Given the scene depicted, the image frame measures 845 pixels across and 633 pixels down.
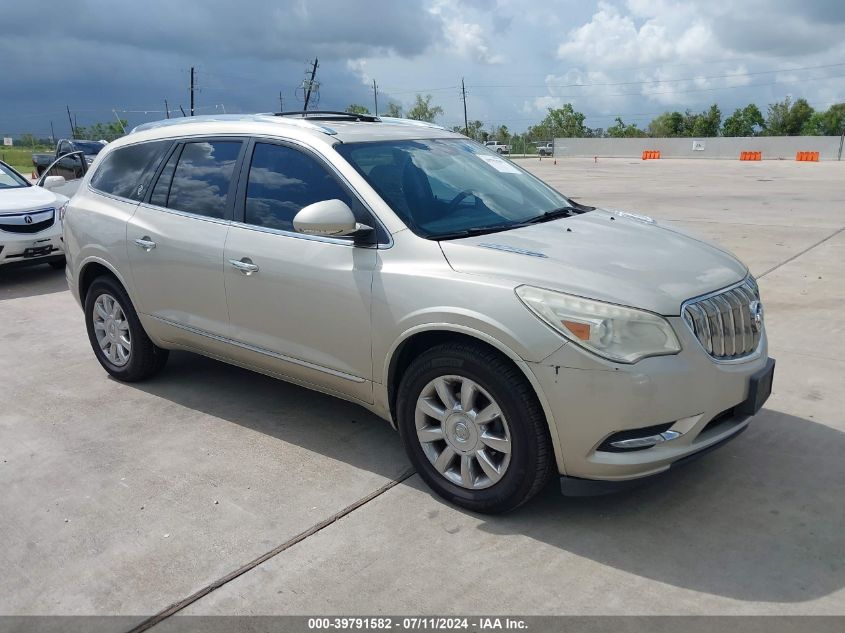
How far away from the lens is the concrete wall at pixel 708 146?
187 ft

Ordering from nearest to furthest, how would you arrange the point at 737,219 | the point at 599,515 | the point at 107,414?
the point at 599,515 < the point at 107,414 < the point at 737,219

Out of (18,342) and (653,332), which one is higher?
(653,332)

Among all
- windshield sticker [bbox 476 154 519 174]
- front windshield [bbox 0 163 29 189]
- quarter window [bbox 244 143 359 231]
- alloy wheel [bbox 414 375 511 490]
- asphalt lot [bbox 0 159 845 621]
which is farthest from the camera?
front windshield [bbox 0 163 29 189]

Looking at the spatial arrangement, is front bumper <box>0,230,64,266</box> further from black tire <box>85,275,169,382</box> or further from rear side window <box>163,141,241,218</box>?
rear side window <box>163,141,241,218</box>

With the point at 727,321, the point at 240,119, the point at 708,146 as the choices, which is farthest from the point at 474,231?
the point at 708,146

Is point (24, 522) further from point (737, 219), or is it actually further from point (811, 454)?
point (737, 219)

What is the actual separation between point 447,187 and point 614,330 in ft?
4.82

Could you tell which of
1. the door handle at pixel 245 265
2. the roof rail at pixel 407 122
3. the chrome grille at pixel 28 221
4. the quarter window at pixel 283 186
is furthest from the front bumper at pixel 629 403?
the chrome grille at pixel 28 221

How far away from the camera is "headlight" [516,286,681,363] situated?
302 centimetres

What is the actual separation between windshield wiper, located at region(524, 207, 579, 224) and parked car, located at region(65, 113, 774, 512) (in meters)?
0.01

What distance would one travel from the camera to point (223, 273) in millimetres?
4285

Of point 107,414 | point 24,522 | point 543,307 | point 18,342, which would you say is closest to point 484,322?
point 543,307

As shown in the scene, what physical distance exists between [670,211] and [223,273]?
13.0m

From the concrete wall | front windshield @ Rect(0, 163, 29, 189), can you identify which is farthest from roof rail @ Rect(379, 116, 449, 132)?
the concrete wall
